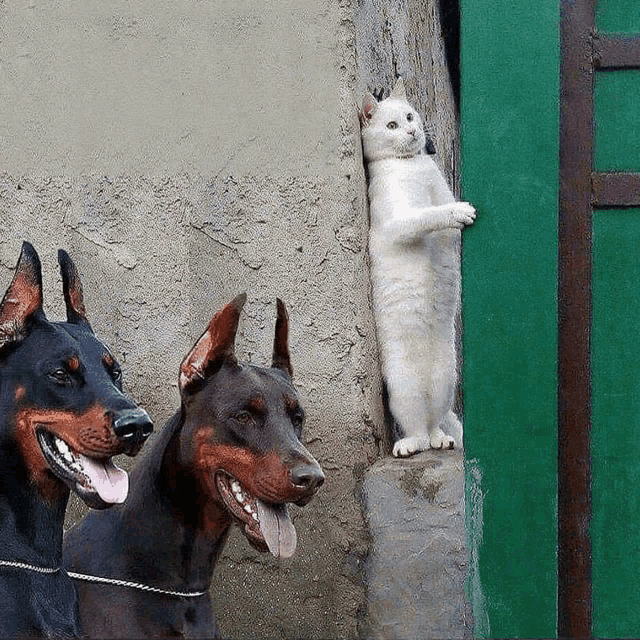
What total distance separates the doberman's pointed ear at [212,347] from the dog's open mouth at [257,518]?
0.25 m

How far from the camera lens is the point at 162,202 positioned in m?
4.20

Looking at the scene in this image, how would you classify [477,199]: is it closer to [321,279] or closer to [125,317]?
[321,279]

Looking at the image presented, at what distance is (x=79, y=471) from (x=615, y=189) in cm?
174

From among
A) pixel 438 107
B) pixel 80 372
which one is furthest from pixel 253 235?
pixel 438 107

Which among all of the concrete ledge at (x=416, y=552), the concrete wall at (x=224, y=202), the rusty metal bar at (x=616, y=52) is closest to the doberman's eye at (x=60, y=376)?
the concrete wall at (x=224, y=202)

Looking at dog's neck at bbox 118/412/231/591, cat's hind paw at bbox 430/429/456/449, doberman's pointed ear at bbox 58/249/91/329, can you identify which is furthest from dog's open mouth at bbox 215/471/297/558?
cat's hind paw at bbox 430/429/456/449

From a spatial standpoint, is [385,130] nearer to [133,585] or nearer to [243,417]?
[243,417]

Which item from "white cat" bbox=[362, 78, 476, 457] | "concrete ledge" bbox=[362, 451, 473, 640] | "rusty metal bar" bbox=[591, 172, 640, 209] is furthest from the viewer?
"white cat" bbox=[362, 78, 476, 457]

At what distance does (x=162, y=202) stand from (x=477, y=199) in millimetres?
1018

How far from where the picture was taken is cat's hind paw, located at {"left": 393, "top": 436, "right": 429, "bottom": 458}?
4.21 meters

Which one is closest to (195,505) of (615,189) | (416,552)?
(416,552)

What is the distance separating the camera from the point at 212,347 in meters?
3.12

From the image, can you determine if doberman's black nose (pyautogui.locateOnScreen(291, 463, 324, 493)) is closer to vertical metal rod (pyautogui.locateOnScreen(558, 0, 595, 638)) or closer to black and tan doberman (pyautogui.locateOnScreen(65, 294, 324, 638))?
black and tan doberman (pyautogui.locateOnScreen(65, 294, 324, 638))

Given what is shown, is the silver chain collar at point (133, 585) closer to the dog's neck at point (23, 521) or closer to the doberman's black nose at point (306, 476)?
the dog's neck at point (23, 521)
